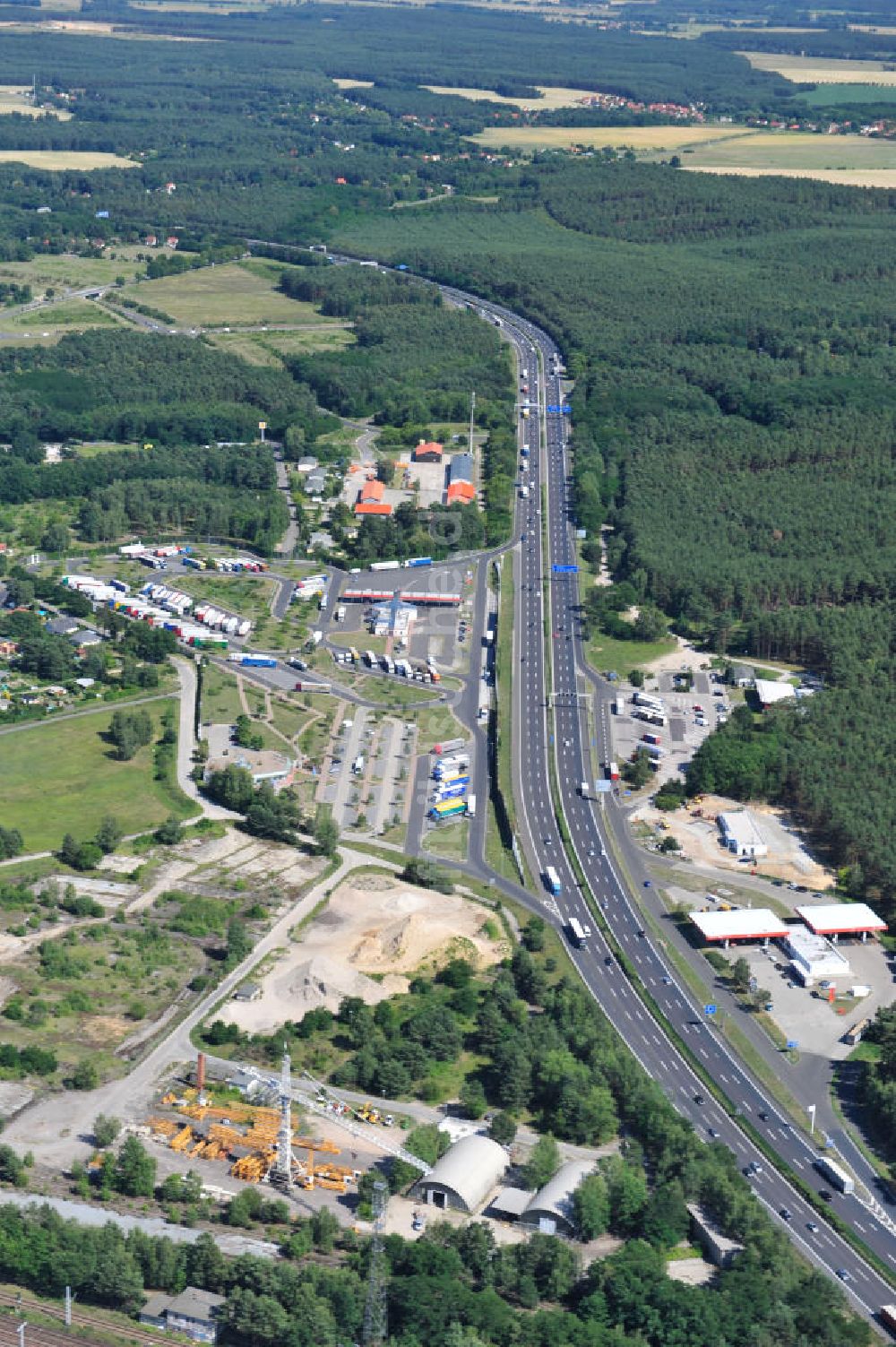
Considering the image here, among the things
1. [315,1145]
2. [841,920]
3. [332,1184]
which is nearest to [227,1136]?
[315,1145]

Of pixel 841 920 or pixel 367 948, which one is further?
pixel 841 920

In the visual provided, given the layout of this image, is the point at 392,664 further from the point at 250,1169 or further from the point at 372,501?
the point at 250,1169

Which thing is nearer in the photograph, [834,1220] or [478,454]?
[834,1220]

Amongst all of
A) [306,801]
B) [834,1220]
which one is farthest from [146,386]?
[834,1220]

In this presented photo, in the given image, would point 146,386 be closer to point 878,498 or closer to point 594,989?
point 878,498

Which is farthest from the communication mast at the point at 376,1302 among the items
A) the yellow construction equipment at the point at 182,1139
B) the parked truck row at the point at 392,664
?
the parked truck row at the point at 392,664

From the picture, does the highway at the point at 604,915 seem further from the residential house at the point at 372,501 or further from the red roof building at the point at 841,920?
the residential house at the point at 372,501
